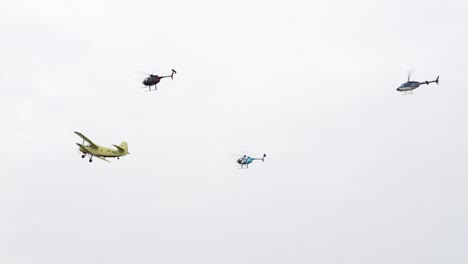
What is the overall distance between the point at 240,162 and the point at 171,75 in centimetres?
5541

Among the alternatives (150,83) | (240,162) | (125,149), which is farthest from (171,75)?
(240,162)

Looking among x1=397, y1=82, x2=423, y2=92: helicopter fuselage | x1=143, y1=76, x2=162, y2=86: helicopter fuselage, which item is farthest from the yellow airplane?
x1=397, y1=82, x2=423, y2=92: helicopter fuselage

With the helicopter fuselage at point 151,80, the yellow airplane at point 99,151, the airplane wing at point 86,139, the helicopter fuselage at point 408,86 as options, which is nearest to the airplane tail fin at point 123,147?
the yellow airplane at point 99,151

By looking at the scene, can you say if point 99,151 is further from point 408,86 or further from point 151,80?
point 408,86

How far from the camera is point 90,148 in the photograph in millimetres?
141375

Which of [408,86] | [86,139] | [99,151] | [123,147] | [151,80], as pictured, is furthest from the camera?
[408,86]

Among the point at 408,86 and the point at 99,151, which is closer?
the point at 99,151

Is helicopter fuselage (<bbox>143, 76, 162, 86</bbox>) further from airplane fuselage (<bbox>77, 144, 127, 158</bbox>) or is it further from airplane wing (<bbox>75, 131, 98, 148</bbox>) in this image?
airplane wing (<bbox>75, 131, 98, 148</bbox>)

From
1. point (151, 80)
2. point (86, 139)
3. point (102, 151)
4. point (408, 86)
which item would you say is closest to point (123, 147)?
point (102, 151)

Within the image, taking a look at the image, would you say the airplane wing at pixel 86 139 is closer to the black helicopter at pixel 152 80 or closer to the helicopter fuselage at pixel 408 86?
the black helicopter at pixel 152 80

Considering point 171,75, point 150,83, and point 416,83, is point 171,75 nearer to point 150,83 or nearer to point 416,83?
point 150,83

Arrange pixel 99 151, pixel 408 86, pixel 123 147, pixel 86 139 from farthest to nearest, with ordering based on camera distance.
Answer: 1. pixel 408 86
2. pixel 123 147
3. pixel 99 151
4. pixel 86 139

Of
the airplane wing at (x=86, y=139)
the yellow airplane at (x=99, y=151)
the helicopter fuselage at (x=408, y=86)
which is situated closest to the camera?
the airplane wing at (x=86, y=139)

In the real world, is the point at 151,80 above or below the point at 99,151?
above
